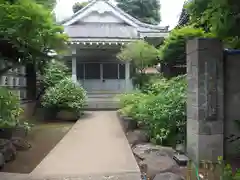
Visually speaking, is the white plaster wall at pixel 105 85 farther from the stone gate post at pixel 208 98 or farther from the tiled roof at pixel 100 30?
the stone gate post at pixel 208 98

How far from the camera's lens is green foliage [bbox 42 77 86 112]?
11.2 m

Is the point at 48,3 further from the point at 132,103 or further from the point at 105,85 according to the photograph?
the point at 105,85

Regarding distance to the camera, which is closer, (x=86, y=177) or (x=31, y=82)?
(x=86, y=177)

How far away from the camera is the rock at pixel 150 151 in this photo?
5.26 metres

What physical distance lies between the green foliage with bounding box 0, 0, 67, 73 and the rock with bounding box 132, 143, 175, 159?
270 cm

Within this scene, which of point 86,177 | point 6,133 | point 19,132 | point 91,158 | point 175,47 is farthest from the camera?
point 175,47

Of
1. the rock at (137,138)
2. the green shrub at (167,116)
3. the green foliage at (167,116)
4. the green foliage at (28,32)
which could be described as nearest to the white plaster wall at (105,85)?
the rock at (137,138)

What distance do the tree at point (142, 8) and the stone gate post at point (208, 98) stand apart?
2527 centimetres

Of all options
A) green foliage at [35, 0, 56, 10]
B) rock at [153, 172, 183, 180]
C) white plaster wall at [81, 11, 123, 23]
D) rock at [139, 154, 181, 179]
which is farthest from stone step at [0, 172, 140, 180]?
white plaster wall at [81, 11, 123, 23]

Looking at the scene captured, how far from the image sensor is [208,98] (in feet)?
15.2

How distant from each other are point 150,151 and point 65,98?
6.51 metres

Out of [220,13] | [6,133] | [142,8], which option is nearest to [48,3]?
[220,13]

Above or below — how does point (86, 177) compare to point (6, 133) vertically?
below

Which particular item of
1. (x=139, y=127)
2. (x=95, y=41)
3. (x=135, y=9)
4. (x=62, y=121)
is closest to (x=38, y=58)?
(x=139, y=127)
